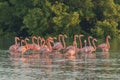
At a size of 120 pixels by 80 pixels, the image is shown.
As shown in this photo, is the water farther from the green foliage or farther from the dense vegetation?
the dense vegetation

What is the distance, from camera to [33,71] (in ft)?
80.7

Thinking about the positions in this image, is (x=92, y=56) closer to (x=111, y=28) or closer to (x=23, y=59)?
(x=23, y=59)

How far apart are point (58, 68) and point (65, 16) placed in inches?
1017

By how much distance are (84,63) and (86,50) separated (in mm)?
6715

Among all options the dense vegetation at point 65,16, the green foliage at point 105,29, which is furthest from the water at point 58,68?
the dense vegetation at point 65,16

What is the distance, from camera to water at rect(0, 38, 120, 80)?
22.9 metres

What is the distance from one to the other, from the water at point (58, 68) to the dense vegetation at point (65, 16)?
64.8 ft

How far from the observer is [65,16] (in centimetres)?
5125

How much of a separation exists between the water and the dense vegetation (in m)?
19.7

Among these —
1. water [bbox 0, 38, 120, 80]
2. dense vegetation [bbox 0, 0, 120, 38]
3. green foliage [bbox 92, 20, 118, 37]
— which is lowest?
water [bbox 0, 38, 120, 80]

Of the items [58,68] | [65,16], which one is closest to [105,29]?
[65,16]

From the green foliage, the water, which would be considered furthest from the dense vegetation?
the water

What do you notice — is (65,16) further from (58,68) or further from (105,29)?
(58,68)

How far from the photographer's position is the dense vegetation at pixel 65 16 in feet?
168
